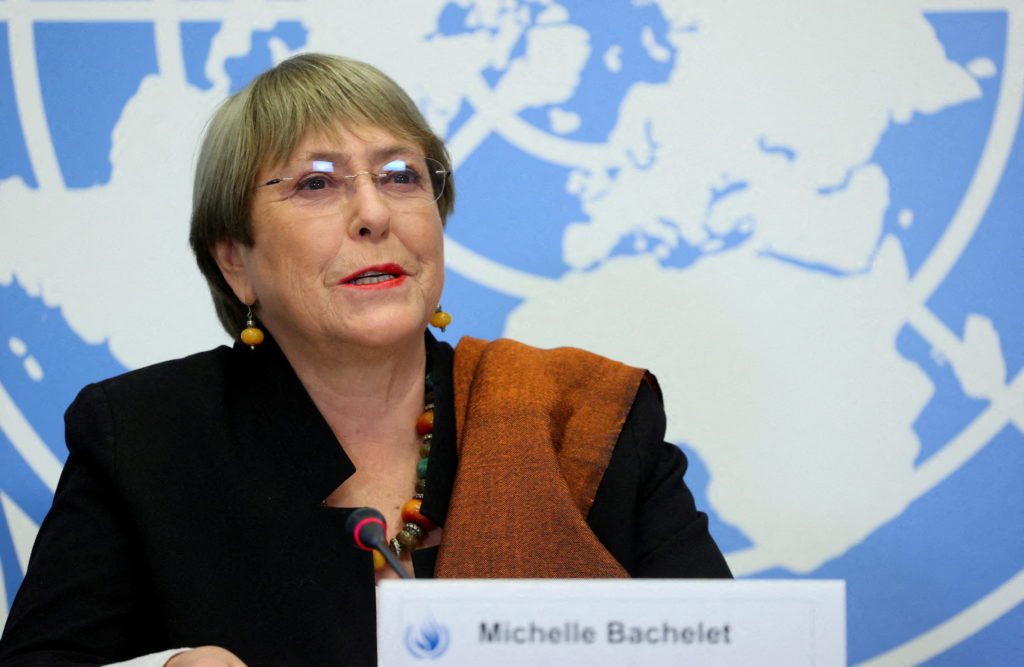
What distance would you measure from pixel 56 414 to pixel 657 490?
125 centimetres

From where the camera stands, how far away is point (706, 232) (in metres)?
1.97

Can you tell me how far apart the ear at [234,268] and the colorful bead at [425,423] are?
334mm

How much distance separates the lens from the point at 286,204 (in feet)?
4.80

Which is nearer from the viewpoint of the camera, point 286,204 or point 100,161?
point 286,204

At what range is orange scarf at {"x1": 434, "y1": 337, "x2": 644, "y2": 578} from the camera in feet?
4.52

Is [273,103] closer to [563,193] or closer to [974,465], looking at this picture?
[563,193]

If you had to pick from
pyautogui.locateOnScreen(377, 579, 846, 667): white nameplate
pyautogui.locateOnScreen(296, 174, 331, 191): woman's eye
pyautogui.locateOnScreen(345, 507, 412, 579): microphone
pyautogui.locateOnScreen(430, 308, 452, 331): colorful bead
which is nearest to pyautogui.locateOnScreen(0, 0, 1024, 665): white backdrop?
pyautogui.locateOnScreen(430, 308, 452, 331): colorful bead

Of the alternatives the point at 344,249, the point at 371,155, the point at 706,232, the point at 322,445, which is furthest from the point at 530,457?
the point at 706,232

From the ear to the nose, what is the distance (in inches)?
9.4

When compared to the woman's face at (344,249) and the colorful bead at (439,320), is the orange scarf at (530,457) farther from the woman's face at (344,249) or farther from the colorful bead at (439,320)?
the woman's face at (344,249)

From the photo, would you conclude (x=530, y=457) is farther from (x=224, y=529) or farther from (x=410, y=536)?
(x=224, y=529)

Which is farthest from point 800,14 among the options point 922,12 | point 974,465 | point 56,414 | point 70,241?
point 56,414

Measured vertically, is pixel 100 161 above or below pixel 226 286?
above

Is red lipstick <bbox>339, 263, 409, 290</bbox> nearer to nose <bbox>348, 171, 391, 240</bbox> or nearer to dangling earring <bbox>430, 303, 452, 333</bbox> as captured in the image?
nose <bbox>348, 171, 391, 240</bbox>
